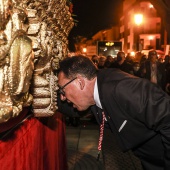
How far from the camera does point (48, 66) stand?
1790 mm

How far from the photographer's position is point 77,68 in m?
2.15

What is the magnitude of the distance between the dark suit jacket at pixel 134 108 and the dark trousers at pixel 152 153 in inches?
7.0

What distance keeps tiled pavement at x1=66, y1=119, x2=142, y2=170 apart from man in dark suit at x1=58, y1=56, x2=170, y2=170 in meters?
2.58

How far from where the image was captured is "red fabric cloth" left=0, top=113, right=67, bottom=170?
1.47 metres

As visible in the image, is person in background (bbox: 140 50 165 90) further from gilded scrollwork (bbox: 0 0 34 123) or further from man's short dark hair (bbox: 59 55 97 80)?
gilded scrollwork (bbox: 0 0 34 123)

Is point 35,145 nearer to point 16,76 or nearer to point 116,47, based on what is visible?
point 16,76

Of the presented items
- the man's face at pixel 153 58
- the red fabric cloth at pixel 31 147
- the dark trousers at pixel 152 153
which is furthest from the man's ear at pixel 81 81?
the man's face at pixel 153 58

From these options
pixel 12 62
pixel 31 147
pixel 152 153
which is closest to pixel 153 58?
pixel 152 153

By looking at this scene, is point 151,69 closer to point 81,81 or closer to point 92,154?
point 92,154

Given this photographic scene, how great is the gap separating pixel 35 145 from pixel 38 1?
93 cm

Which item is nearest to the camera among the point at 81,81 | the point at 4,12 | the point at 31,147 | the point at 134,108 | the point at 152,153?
the point at 4,12

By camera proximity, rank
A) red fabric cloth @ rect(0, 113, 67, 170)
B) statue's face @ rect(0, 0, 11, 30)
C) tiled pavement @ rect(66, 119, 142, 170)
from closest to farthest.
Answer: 1. statue's face @ rect(0, 0, 11, 30)
2. red fabric cloth @ rect(0, 113, 67, 170)
3. tiled pavement @ rect(66, 119, 142, 170)

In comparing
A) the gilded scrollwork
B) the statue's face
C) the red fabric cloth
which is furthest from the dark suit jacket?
the statue's face

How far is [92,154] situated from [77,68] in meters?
3.35
